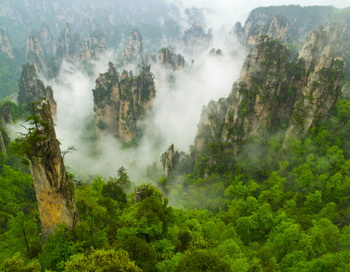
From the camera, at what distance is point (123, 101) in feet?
404

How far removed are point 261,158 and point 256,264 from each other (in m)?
49.6

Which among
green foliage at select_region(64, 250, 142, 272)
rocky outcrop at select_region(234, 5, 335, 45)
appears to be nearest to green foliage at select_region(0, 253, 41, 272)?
green foliage at select_region(64, 250, 142, 272)

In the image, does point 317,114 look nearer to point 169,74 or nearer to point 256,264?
point 256,264

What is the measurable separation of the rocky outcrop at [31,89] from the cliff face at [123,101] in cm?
2175

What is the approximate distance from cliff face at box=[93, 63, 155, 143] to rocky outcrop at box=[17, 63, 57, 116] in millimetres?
21753

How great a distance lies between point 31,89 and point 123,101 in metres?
46.8

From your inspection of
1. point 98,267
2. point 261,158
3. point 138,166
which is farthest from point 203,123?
point 98,267

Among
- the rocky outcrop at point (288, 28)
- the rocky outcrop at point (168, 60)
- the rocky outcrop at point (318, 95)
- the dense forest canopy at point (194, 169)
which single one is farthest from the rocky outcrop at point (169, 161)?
the rocky outcrop at point (288, 28)

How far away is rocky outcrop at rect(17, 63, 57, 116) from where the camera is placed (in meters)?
124

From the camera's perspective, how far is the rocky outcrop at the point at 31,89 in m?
124

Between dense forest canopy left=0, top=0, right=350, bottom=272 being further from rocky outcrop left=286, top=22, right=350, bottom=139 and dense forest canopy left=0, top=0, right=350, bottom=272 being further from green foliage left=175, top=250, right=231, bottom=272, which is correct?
rocky outcrop left=286, top=22, right=350, bottom=139

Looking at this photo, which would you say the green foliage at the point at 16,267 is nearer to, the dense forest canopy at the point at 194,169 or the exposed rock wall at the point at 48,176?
the dense forest canopy at the point at 194,169

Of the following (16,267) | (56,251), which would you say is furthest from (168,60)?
(16,267)

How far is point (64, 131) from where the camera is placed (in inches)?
5635
